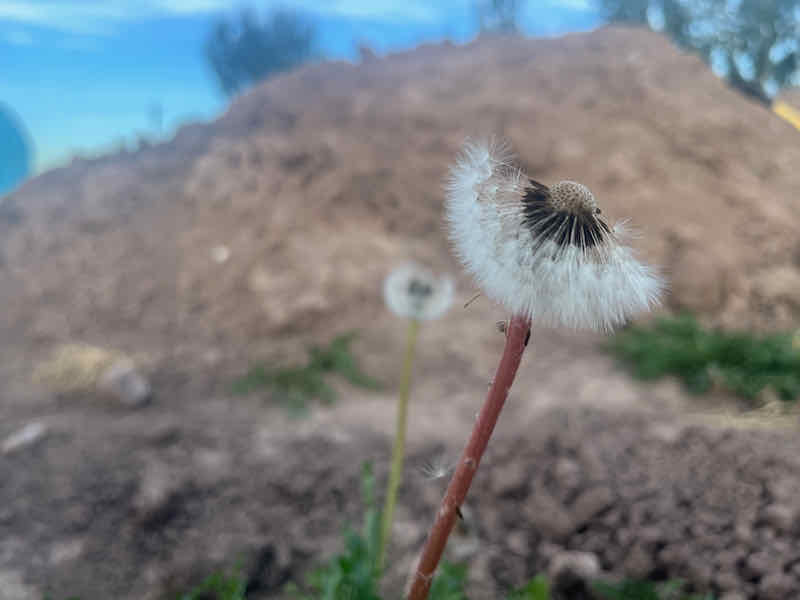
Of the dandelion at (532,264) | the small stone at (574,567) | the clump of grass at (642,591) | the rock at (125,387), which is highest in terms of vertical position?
the dandelion at (532,264)

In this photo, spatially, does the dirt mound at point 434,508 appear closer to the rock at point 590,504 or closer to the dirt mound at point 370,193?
the rock at point 590,504

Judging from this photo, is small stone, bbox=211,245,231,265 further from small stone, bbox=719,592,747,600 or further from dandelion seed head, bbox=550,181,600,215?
dandelion seed head, bbox=550,181,600,215

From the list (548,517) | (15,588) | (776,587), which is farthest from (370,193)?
(776,587)

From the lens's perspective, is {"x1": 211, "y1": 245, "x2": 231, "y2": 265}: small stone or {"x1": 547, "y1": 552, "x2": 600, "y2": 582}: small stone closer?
{"x1": 547, "y1": 552, "x2": 600, "y2": 582}: small stone

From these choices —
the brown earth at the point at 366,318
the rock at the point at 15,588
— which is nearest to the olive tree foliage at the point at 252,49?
the brown earth at the point at 366,318

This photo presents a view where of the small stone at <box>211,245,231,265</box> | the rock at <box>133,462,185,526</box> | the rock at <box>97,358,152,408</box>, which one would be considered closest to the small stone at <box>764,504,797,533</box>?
the rock at <box>133,462,185,526</box>

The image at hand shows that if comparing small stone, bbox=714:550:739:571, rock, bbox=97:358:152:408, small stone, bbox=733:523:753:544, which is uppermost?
small stone, bbox=733:523:753:544

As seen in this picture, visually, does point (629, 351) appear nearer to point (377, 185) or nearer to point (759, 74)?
point (377, 185)

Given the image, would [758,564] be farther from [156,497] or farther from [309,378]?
[309,378]
